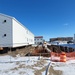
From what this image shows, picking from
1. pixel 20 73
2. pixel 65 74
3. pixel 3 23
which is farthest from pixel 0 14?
pixel 65 74

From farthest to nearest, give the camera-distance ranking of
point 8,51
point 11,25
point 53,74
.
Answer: point 8,51
point 11,25
point 53,74

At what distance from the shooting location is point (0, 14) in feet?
68.4

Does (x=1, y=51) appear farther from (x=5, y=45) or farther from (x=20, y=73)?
(x=20, y=73)

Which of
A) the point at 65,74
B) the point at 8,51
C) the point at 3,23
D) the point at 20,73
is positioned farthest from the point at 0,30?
the point at 65,74

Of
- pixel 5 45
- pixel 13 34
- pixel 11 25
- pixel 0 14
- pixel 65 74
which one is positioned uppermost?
pixel 0 14

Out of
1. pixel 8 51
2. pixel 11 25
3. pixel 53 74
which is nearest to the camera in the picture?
pixel 53 74

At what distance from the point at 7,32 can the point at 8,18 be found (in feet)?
7.35

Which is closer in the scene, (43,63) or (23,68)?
(23,68)

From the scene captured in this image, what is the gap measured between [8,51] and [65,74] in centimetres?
1507

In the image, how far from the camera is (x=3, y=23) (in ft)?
67.2

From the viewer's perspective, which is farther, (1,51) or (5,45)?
(1,51)

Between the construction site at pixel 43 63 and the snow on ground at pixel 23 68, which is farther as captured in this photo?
the construction site at pixel 43 63

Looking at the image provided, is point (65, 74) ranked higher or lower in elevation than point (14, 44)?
lower

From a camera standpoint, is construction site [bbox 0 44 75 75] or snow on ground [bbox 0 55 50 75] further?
construction site [bbox 0 44 75 75]
